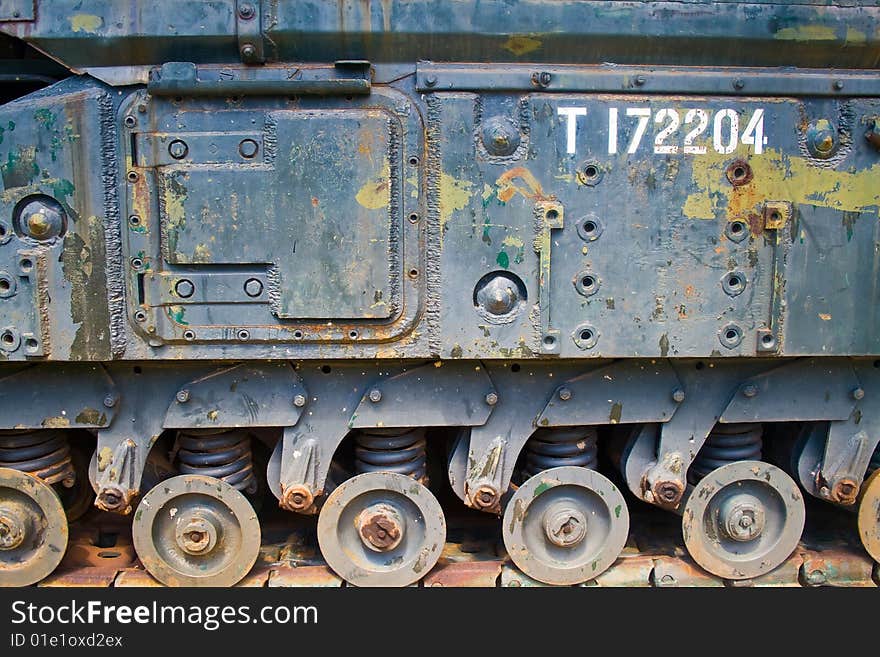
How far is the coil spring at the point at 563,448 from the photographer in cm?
369

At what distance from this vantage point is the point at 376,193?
123 inches

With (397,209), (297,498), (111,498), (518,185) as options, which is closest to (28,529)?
(111,498)

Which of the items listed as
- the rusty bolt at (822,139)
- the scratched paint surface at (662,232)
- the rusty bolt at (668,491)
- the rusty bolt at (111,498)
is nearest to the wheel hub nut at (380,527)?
the scratched paint surface at (662,232)

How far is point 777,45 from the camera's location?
3.18 metres

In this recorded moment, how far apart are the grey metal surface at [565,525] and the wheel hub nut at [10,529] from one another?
221 cm

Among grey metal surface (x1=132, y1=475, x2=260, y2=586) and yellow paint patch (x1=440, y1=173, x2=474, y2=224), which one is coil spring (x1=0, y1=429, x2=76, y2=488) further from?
yellow paint patch (x1=440, y1=173, x2=474, y2=224)

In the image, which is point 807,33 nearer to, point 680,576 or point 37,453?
point 680,576

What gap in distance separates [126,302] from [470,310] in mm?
1435

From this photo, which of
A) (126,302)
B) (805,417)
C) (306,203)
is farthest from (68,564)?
(805,417)

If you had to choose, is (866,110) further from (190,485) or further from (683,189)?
(190,485)

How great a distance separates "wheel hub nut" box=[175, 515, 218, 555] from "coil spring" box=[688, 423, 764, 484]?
2.38m

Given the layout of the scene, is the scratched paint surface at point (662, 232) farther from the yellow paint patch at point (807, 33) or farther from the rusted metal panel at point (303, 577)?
the rusted metal panel at point (303, 577)

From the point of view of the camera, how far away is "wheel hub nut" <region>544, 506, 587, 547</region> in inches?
141

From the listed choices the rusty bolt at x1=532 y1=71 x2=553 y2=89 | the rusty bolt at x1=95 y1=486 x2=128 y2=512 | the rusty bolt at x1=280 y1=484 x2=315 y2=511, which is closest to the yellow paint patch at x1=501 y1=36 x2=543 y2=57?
the rusty bolt at x1=532 y1=71 x2=553 y2=89
